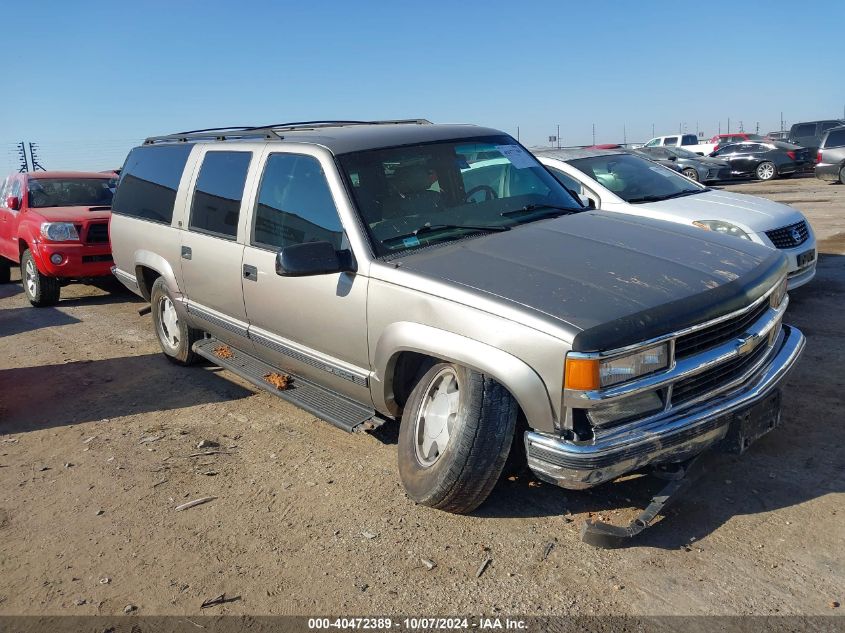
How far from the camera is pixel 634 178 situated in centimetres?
809

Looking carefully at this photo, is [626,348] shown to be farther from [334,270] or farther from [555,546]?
[334,270]

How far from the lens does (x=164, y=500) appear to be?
13.2ft

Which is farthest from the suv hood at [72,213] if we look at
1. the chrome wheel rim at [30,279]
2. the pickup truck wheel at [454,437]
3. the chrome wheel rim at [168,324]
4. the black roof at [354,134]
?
the pickup truck wheel at [454,437]

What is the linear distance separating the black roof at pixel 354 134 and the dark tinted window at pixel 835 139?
18.3m

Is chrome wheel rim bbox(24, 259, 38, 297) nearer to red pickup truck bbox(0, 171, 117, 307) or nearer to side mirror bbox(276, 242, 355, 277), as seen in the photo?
red pickup truck bbox(0, 171, 117, 307)

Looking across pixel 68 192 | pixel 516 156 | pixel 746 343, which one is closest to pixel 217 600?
pixel 746 343

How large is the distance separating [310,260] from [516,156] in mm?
1894

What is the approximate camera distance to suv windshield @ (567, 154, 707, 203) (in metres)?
7.85

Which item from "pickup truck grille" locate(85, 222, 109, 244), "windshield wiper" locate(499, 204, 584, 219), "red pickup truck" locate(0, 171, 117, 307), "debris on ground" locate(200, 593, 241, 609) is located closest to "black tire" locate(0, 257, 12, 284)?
"red pickup truck" locate(0, 171, 117, 307)

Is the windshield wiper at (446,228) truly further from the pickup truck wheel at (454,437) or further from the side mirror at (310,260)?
the pickup truck wheel at (454,437)

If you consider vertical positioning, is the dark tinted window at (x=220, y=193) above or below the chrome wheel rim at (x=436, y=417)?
above

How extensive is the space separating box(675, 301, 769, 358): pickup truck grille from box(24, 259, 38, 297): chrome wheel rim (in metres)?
8.49

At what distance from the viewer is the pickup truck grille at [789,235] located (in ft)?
22.4

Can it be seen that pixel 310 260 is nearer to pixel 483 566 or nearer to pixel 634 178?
pixel 483 566
